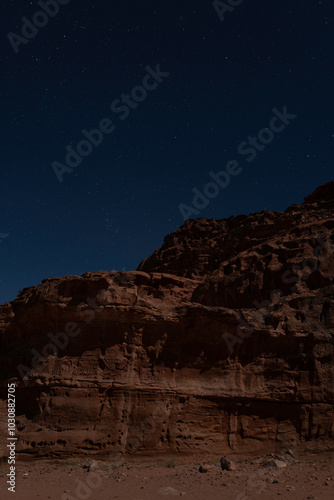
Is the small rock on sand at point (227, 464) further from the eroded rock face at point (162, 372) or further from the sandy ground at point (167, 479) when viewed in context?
the eroded rock face at point (162, 372)

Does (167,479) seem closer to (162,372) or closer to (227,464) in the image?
(227,464)

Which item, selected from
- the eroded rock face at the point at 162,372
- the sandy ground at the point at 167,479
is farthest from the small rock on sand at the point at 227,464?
the eroded rock face at the point at 162,372

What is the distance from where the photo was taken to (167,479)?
→ 10.3 m

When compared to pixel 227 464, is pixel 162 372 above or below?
above

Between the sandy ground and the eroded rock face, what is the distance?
531 millimetres

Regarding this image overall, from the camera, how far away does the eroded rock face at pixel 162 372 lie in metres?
12.2

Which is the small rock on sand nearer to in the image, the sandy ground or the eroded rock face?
the sandy ground

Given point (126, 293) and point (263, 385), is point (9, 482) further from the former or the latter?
point (263, 385)

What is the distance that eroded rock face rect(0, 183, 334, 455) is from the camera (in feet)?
39.9

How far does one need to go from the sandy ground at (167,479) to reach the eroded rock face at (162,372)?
20.9 inches

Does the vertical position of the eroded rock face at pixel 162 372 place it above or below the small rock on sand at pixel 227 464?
above

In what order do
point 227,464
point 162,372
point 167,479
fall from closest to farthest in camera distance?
1. point 167,479
2. point 227,464
3. point 162,372

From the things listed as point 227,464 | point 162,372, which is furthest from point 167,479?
point 162,372

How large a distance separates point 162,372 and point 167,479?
361 cm
